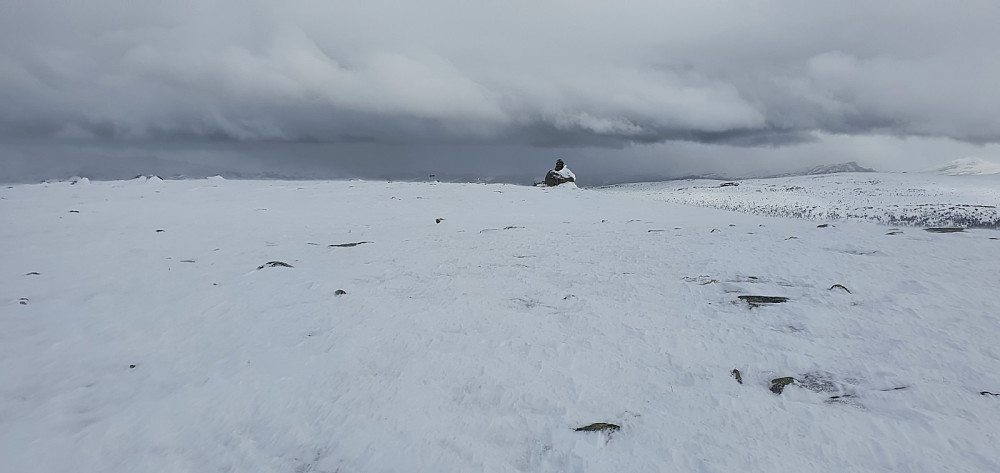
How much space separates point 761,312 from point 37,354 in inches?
473

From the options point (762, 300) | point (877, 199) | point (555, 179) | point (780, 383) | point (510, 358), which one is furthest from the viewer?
point (877, 199)

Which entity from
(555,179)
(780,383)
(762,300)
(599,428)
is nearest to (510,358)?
(599,428)

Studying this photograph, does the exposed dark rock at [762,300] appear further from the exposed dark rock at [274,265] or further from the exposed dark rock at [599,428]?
the exposed dark rock at [274,265]

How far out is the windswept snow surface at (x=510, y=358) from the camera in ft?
16.0

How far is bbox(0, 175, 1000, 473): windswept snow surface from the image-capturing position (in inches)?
193

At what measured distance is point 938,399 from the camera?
17.9ft

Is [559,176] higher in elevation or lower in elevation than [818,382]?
higher

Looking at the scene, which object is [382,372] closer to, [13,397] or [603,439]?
[603,439]

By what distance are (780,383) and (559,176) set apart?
54159 mm

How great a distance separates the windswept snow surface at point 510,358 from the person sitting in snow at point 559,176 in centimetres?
4515

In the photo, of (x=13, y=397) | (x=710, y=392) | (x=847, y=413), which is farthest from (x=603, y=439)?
(x=13, y=397)

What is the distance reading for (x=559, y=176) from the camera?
59188mm

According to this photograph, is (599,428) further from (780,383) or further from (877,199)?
(877,199)

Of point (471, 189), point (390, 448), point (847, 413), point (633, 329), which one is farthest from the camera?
point (471, 189)
